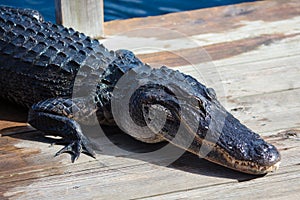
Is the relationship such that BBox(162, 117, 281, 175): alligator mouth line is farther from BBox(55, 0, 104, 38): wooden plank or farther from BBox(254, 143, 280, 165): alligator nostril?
BBox(55, 0, 104, 38): wooden plank

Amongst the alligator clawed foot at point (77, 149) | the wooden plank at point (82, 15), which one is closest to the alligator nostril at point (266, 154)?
the alligator clawed foot at point (77, 149)

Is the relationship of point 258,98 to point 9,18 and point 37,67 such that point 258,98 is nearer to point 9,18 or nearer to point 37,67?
point 37,67

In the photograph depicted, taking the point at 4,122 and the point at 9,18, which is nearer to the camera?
the point at 4,122

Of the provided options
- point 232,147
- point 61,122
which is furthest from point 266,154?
point 61,122

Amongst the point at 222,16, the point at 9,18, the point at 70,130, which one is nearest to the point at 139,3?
the point at 222,16

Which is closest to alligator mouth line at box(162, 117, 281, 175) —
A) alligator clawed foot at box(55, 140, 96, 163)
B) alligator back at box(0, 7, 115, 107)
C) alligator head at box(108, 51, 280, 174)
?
alligator head at box(108, 51, 280, 174)

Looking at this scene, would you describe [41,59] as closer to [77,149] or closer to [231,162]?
[77,149]

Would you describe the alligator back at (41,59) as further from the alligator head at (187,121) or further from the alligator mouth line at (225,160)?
the alligator mouth line at (225,160)
